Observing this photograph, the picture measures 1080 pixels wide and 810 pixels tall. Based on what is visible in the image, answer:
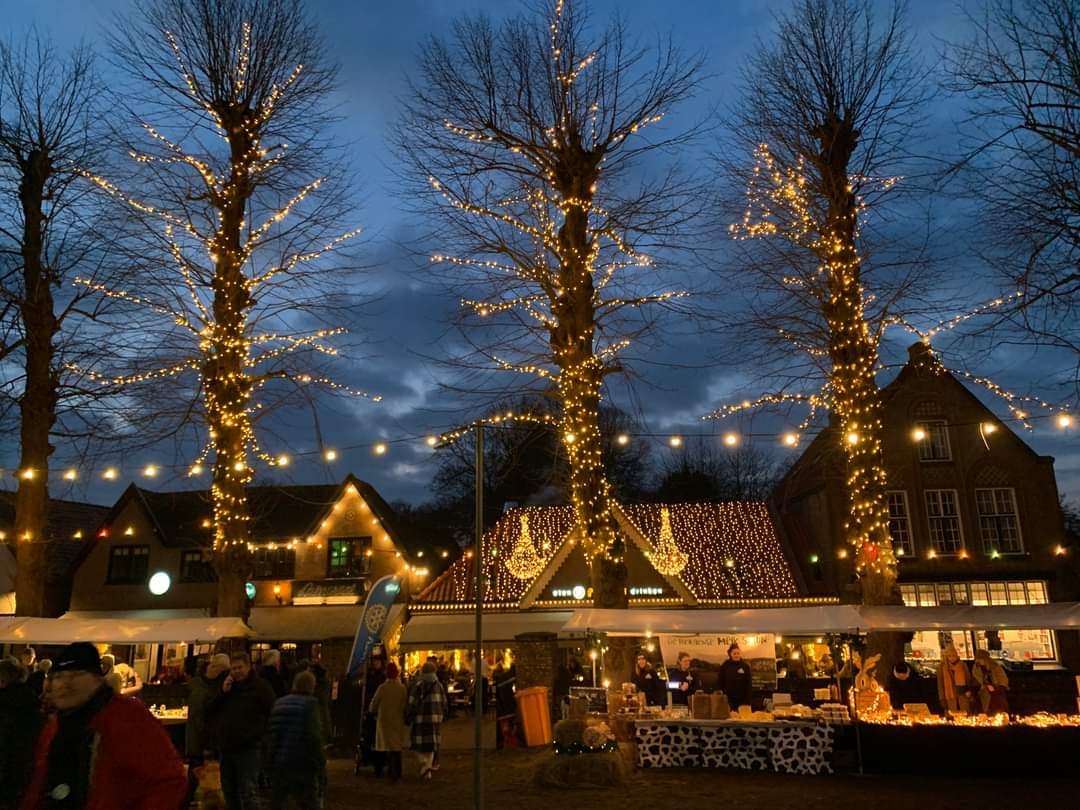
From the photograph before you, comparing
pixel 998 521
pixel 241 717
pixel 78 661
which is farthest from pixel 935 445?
pixel 78 661

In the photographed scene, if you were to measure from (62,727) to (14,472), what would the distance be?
40.9 feet

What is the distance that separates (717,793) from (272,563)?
64.2ft

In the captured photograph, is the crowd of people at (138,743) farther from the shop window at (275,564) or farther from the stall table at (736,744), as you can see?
the shop window at (275,564)

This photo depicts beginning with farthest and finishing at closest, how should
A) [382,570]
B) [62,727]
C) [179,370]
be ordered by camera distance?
[382,570], [179,370], [62,727]

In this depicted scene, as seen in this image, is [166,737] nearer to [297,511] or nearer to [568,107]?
[568,107]

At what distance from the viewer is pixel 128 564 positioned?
27.1 meters

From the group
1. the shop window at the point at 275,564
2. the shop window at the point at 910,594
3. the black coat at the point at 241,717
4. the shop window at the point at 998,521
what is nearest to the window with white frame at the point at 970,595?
the shop window at the point at 910,594

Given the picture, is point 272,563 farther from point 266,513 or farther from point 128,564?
point 128,564

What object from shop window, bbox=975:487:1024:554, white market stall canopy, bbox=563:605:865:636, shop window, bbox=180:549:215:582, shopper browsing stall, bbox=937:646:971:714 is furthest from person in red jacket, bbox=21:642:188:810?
shop window, bbox=975:487:1024:554

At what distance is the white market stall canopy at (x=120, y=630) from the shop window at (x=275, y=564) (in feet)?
36.7

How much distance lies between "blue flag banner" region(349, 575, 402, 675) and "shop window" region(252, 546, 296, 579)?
15.2 m

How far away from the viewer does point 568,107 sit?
14.0 meters

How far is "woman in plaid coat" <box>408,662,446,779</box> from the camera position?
36.4 ft

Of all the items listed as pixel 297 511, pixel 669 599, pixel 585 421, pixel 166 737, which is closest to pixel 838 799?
pixel 585 421
